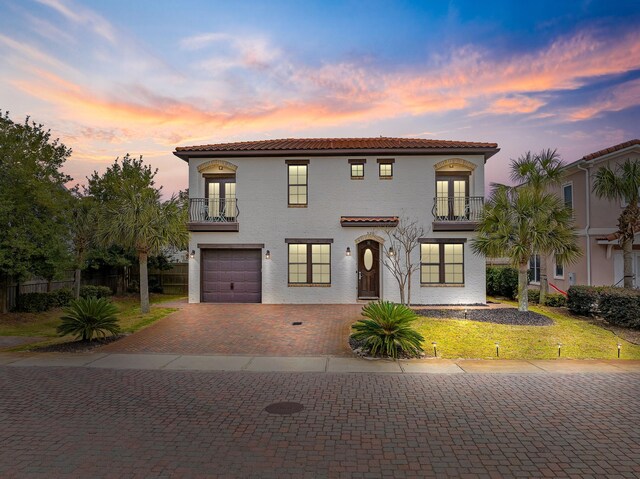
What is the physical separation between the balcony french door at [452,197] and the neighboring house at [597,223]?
5146 mm

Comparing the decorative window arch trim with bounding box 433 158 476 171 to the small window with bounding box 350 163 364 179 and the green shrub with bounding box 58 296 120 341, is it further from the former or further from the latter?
the green shrub with bounding box 58 296 120 341

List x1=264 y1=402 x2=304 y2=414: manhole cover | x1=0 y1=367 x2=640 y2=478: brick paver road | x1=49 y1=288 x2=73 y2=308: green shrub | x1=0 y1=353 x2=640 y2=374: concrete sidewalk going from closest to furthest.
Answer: x1=0 y1=367 x2=640 y2=478: brick paver road < x1=264 y1=402 x2=304 y2=414: manhole cover < x1=0 y1=353 x2=640 y2=374: concrete sidewalk < x1=49 y1=288 x2=73 y2=308: green shrub

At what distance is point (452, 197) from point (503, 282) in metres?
5.64

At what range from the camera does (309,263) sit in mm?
18719

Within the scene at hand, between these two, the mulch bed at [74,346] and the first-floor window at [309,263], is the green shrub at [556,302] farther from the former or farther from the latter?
the mulch bed at [74,346]

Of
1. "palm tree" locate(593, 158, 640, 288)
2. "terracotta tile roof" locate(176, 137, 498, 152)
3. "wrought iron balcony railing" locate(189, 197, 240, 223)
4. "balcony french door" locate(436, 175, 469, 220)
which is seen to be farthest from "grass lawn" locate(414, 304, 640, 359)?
"wrought iron balcony railing" locate(189, 197, 240, 223)

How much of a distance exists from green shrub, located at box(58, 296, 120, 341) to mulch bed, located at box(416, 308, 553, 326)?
10.2 meters

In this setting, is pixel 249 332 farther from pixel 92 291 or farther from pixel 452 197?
pixel 92 291

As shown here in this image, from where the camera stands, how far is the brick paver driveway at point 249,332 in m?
11.0

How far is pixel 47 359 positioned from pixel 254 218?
10.3 m

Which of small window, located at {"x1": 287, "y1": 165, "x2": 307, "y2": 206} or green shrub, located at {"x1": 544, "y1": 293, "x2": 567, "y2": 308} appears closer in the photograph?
green shrub, located at {"x1": 544, "y1": 293, "x2": 567, "y2": 308}

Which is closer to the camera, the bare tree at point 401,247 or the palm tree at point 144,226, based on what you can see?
the palm tree at point 144,226

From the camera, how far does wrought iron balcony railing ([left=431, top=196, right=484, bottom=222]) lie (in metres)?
18.5

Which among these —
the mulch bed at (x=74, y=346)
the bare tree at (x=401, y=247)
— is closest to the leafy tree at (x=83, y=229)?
the mulch bed at (x=74, y=346)
